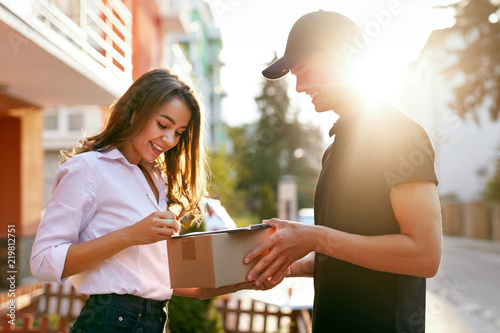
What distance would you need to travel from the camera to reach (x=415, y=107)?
29062 millimetres

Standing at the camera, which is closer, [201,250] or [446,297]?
[201,250]

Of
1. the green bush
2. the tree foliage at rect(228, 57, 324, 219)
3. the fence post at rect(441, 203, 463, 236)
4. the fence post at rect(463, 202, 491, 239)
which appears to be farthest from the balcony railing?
the tree foliage at rect(228, 57, 324, 219)

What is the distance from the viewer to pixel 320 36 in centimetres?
181

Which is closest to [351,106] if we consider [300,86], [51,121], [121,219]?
[300,86]

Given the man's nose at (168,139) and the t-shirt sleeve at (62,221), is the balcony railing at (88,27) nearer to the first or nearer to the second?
the man's nose at (168,139)

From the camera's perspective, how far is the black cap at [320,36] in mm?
1803

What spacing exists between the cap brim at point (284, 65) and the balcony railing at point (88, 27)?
3.49 meters

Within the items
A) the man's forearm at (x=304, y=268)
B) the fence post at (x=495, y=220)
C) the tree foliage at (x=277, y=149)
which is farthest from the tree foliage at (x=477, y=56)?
the tree foliage at (x=277, y=149)

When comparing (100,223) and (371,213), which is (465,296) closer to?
(371,213)

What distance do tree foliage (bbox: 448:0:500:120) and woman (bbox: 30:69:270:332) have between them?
41.2 feet

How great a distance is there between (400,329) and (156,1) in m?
12.0

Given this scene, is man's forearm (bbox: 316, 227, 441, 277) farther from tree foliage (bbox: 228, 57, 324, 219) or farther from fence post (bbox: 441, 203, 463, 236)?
tree foliage (bbox: 228, 57, 324, 219)

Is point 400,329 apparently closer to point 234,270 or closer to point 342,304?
point 342,304

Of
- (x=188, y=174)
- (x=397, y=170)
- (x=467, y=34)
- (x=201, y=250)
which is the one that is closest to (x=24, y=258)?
(x=188, y=174)
